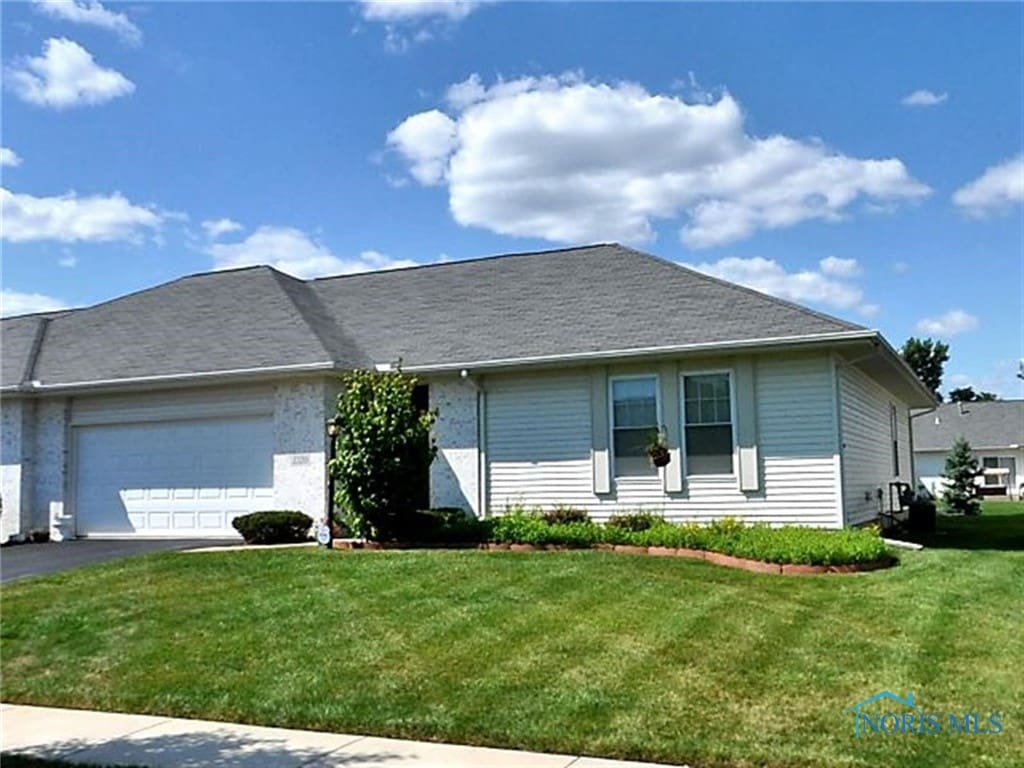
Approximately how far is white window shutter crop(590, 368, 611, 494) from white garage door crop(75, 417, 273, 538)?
6.10 meters

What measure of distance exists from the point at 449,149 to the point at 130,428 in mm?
8515

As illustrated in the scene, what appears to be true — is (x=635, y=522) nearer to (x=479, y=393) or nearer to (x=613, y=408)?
(x=613, y=408)

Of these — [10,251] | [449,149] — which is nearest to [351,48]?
[449,149]

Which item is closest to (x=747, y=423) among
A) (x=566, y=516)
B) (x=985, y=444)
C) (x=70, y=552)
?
(x=566, y=516)

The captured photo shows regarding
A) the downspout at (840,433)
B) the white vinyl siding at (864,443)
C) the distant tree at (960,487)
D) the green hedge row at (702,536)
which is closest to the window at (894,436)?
the white vinyl siding at (864,443)

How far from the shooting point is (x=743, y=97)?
51.5 feet

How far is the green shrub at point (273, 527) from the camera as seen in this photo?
1523cm

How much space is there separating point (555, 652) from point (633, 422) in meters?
8.35

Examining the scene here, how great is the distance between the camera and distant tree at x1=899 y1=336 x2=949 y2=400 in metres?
73.2

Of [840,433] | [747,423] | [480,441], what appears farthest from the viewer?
[480,441]

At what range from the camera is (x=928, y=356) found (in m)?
73.9

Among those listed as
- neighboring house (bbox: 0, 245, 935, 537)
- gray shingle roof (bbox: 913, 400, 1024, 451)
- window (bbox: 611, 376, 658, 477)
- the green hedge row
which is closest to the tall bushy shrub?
the green hedge row

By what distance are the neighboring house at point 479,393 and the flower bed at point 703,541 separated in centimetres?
108

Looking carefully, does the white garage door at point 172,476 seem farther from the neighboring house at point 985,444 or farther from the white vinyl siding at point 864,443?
the neighboring house at point 985,444
